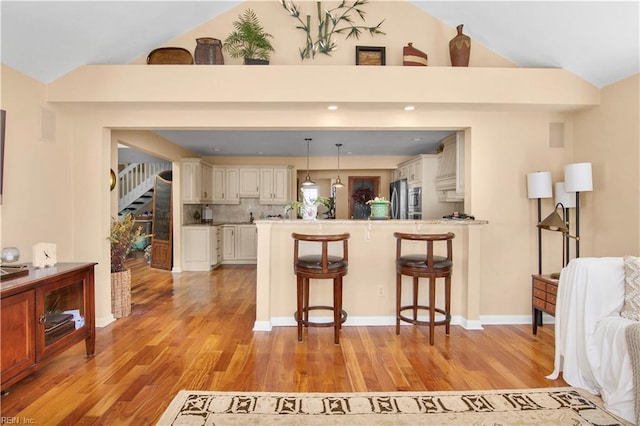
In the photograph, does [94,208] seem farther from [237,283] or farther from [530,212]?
[530,212]

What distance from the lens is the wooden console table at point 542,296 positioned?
3.05m

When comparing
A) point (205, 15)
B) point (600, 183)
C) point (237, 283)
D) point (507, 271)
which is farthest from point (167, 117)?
point (600, 183)

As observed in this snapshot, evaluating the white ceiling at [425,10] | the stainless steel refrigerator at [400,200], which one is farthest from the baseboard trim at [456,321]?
the stainless steel refrigerator at [400,200]

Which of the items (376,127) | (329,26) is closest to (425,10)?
(329,26)

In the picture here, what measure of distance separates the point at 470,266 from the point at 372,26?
2.70 metres

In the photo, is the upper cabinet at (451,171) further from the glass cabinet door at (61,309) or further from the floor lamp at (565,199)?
the glass cabinet door at (61,309)

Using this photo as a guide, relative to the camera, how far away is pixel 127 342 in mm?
3084

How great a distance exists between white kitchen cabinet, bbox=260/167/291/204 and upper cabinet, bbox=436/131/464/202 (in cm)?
329

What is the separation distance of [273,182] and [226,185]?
3.40ft

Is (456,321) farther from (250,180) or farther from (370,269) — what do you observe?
(250,180)

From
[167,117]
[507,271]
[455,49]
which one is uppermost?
[455,49]

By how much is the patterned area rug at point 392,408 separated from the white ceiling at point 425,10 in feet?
8.96

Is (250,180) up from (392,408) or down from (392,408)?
up

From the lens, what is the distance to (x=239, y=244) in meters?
7.23
